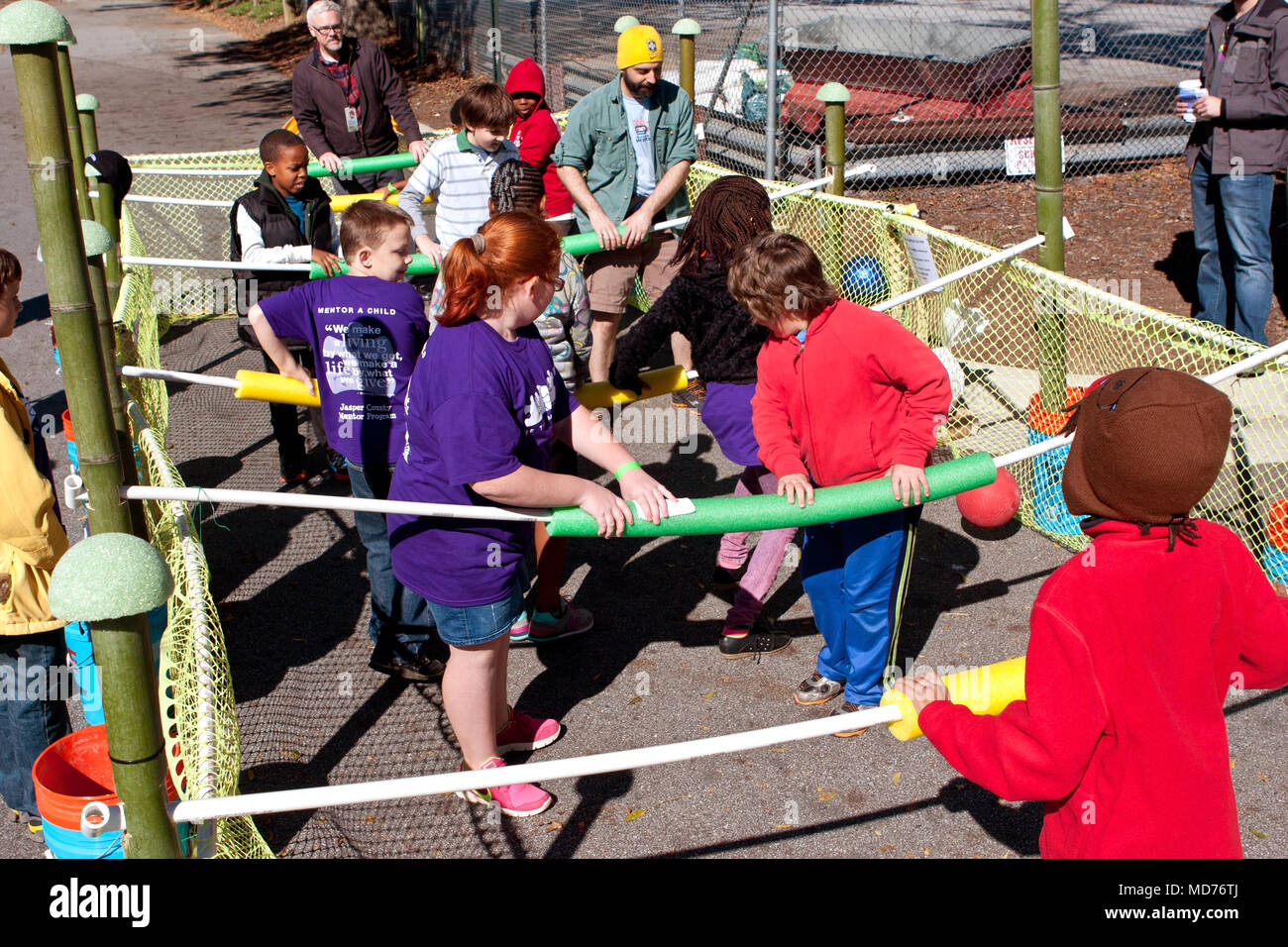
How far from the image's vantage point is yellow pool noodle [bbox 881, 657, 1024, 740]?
Result: 239 centimetres

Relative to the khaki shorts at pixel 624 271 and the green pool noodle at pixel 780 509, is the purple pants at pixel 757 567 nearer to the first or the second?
the green pool noodle at pixel 780 509

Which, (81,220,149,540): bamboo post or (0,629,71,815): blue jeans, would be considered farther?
(81,220,149,540): bamboo post

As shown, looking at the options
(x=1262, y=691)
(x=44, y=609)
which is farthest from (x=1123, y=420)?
(x=44, y=609)

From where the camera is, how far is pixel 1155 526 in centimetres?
208

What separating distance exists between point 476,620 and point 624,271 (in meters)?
3.60

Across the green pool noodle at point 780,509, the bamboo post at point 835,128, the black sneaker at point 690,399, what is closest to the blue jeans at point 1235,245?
the bamboo post at point 835,128

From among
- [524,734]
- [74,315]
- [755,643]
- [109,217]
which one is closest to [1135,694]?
[74,315]

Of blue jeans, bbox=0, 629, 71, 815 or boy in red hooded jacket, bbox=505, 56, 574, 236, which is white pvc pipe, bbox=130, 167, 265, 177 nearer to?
boy in red hooded jacket, bbox=505, 56, 574, 236

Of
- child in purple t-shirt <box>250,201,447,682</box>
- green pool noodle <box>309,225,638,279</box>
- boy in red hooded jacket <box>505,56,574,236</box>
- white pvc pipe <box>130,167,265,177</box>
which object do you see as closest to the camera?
child in purple t-shirt <box>250,201,447,682</box>

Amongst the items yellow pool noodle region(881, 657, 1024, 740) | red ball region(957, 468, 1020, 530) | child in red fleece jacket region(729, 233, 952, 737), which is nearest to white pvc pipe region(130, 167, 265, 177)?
child in red fleece jacket region(729, 233, 952, 737)

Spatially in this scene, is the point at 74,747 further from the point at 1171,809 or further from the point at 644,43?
the point at 644,43

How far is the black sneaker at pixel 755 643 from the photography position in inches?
181

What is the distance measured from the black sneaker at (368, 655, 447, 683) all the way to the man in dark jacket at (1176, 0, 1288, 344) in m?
5.39

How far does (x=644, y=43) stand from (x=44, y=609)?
14.4ft
